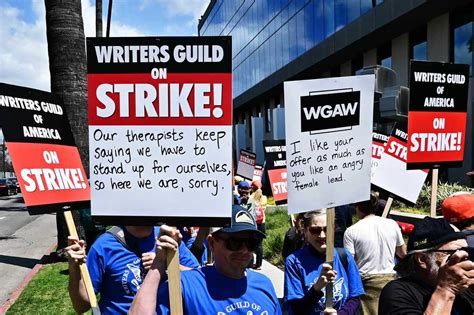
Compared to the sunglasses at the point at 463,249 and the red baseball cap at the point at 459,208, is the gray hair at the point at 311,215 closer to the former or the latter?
the red baseball cap at the point at 459,208

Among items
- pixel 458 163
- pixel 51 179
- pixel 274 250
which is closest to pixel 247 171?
pixel 274 250

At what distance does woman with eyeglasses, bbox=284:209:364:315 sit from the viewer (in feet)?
10.7

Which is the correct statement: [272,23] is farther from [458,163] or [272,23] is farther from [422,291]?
[422,291]

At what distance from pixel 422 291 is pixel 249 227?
888 mm

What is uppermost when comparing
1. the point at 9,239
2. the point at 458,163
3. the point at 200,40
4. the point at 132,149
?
the point at 200,40

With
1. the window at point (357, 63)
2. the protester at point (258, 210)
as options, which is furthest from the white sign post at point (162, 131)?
the window at point (357, 63)

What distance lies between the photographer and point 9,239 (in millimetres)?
15789

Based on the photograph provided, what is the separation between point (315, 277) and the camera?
3305mm

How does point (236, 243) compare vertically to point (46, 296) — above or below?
above

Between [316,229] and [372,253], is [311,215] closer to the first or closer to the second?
[316,229]

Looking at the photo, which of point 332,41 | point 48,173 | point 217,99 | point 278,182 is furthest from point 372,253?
point 332,41

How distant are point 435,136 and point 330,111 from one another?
6.68ft

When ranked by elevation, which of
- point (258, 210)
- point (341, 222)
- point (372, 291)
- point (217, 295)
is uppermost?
A: point (217, 295)

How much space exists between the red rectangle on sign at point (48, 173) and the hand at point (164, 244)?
109 cm
